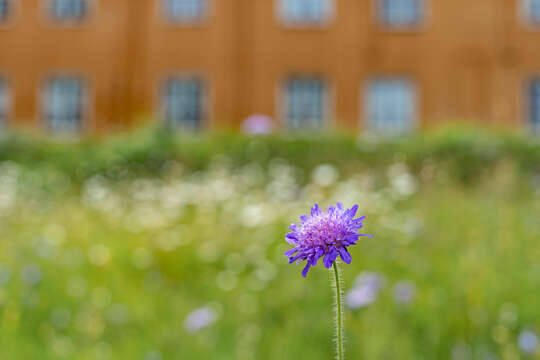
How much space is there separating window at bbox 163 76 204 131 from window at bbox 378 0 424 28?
496 centimetres

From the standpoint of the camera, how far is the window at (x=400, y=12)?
55.1 ft

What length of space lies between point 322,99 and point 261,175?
8179mm

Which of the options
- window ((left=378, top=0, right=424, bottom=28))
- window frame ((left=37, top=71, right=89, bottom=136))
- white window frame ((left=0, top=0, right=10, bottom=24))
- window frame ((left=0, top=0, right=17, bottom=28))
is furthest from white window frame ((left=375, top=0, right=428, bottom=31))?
white window frame ((left=0, top=0, right=10, bottom=24))

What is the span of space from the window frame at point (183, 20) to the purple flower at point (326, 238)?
16.2 meters

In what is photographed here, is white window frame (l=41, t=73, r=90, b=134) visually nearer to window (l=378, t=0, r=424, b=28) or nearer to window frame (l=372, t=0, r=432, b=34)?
window frame (l=372, t=0, r=432, b=34)

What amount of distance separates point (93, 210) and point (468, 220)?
4208mm

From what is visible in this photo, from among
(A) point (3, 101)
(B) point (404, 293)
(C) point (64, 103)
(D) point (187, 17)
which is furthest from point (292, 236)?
(A) point (3, 101)

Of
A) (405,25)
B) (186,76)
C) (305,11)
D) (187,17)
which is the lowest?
(186,76)

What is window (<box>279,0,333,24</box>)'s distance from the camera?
55.1 ft

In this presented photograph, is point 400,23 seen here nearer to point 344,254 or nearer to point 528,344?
point 528,344

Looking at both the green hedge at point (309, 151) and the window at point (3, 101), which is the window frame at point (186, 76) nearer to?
the window at point (3, 101)

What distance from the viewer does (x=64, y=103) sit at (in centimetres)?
1753

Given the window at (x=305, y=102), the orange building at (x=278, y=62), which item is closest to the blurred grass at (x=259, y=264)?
the orange building at (x=278, y=62)

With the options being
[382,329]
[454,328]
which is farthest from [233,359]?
[454,328]
